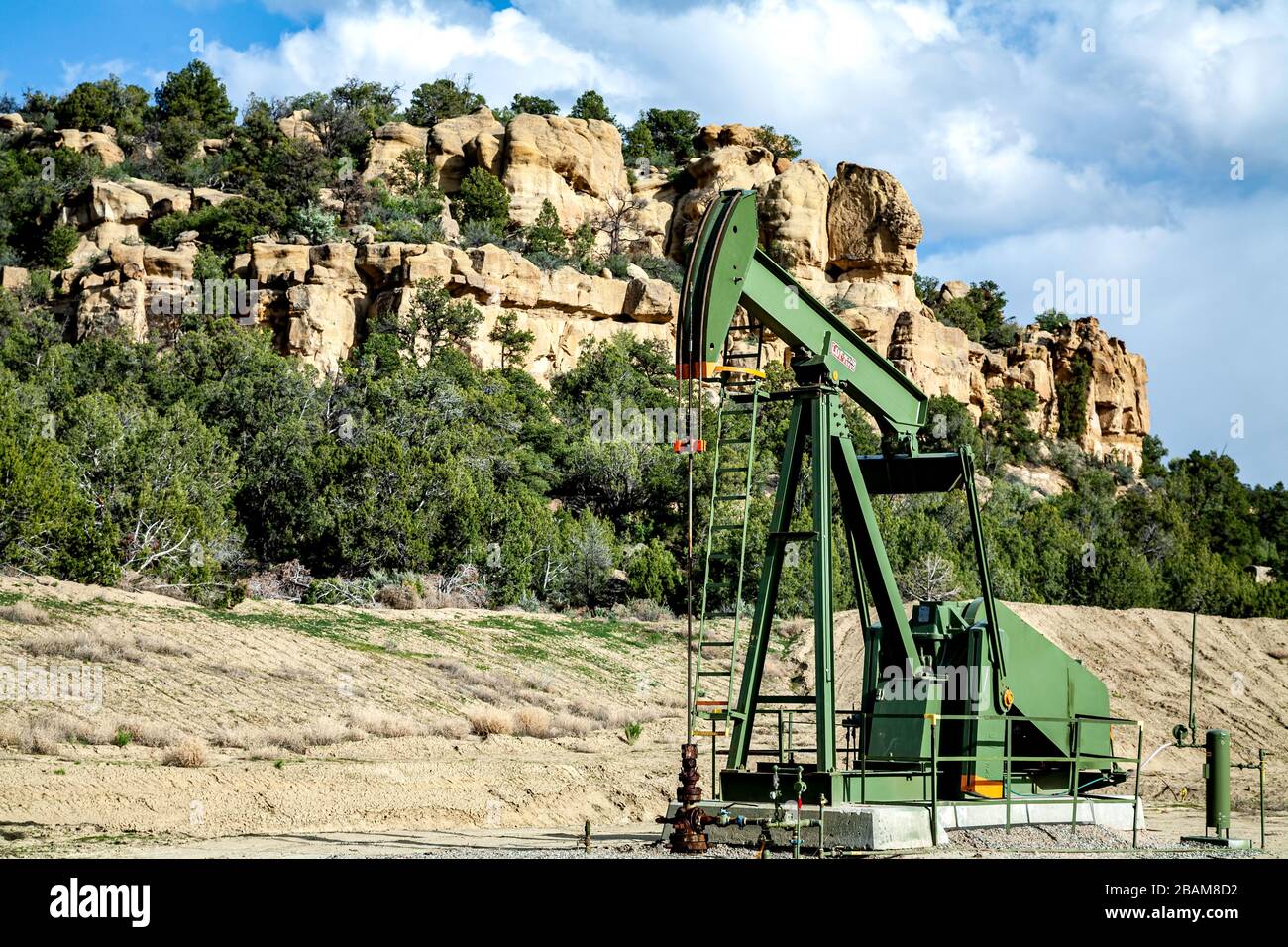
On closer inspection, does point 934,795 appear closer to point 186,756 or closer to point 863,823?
point 863,823

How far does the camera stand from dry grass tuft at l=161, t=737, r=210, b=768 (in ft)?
61.9

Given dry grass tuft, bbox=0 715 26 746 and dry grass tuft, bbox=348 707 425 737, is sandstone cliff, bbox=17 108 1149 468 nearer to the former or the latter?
dry grass tuft, bbox=348 707 425 737

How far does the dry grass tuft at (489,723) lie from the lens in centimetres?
2467

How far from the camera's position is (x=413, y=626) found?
3203cm

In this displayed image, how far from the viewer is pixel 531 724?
83.3ft

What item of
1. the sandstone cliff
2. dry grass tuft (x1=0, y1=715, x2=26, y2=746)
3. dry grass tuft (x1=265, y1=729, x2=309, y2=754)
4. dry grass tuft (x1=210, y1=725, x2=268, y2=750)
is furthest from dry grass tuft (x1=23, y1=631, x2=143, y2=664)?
the sandstone cliff

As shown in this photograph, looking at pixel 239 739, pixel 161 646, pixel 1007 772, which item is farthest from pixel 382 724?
pixel 1007 772

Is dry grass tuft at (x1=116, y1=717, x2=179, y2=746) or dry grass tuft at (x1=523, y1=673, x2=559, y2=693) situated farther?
dry grass tuft at (x1=523, y1=673, x2=559, y2=693)

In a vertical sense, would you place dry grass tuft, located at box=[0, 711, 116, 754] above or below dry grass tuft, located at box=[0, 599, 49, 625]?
below

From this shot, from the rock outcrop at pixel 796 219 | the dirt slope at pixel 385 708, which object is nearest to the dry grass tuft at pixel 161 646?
the dirt slope at pixel 385 708

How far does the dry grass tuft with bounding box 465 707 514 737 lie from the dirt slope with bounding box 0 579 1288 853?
136mm

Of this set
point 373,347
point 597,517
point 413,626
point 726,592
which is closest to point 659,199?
point 373,347
